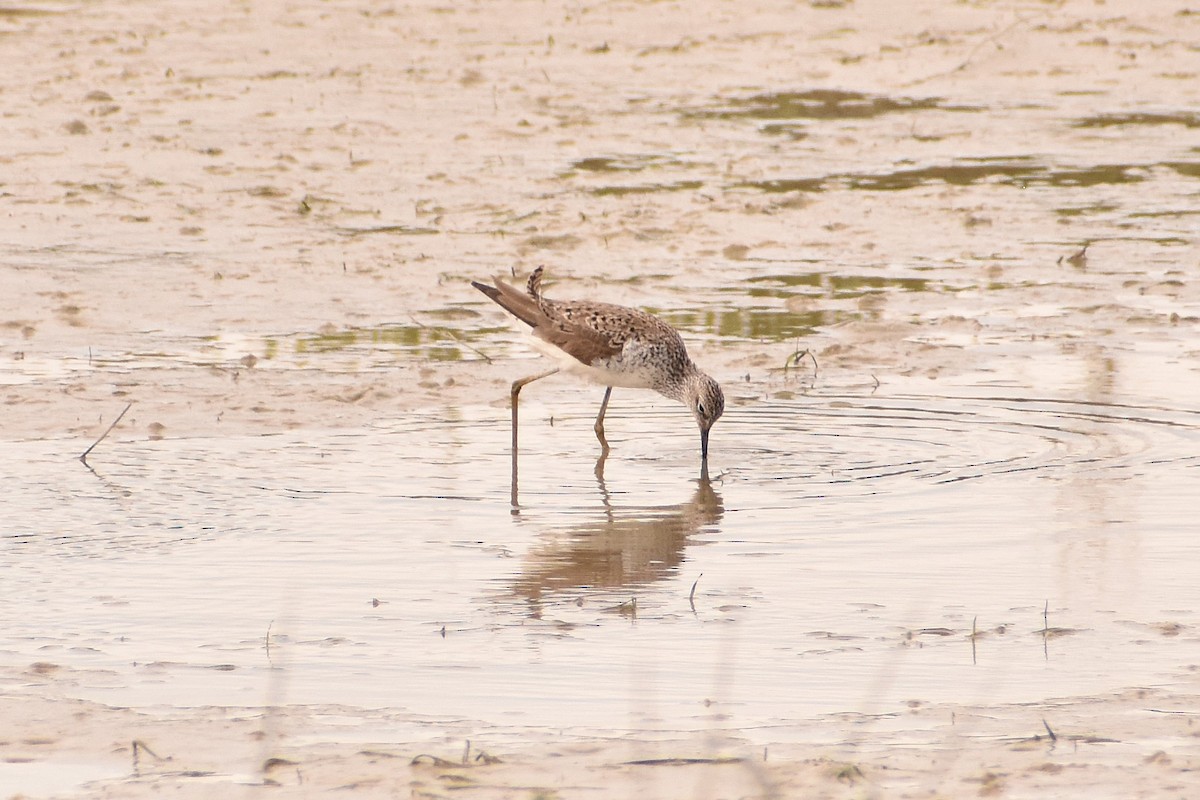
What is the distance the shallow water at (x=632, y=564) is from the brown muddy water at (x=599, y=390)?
0.07 feet

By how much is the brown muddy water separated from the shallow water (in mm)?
22

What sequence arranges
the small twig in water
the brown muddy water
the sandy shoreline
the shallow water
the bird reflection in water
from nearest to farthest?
the sandy shoreline, the shallow water, the brown muddy water, the bird reflection in water, the small twig in water

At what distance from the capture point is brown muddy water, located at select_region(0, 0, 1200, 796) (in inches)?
225

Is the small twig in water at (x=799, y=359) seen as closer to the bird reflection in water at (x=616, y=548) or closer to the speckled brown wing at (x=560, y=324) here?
the speckled brown wing at (x=560, y=324)

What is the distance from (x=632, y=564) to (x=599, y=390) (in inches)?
132

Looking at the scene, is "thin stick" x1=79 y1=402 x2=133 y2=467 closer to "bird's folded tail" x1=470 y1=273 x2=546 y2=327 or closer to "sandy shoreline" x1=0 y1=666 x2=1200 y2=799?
"bird's folded tail" x1=470 y1=273 x2=546 y2=327

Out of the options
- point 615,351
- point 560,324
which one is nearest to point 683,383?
point 615,351

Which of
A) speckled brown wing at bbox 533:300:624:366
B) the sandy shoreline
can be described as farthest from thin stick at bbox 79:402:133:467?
the sandy shoreline

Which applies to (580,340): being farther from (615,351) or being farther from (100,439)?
(100,439)

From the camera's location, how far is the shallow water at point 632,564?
546 centimetres

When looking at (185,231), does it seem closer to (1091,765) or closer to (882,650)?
(882,650)

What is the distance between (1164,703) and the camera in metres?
5.20

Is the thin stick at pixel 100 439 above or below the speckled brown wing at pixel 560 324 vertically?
below

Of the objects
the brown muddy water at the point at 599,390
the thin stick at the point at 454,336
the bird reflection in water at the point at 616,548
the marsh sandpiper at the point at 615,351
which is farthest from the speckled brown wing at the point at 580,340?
the thin stick at the point at 454,336
